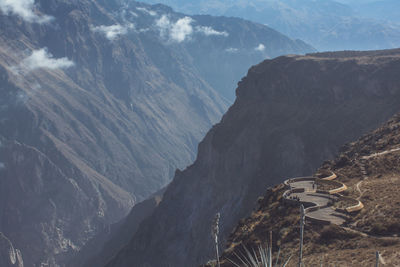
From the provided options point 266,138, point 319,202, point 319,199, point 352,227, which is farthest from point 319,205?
point 266,138

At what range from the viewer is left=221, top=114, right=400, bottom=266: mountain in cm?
3016

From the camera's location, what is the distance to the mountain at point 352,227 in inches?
1187

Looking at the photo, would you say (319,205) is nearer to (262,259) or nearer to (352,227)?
(352,227)

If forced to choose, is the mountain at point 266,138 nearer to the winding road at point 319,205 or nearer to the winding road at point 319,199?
the winding road at point 319,199

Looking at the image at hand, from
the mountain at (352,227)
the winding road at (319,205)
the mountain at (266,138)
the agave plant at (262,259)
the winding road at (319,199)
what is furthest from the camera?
the mountain at (266,138)

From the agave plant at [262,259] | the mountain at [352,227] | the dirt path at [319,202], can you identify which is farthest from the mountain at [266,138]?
the agave plant at [262,259]

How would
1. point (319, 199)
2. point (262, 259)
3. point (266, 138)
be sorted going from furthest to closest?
point (266, 138) → point (319, 199) → point (262, 259)

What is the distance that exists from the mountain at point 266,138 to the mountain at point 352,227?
1857 inches

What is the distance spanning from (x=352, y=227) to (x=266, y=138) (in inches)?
3185

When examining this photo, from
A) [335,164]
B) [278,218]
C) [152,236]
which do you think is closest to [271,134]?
[152,236]

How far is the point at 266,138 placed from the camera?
115 metres

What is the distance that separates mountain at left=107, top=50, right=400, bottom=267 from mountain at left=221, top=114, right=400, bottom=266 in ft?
155

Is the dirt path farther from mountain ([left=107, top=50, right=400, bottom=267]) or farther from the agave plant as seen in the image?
mountain ([left=107, top=50, right=400, bottom=267])

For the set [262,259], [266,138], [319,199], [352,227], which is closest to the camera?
[262,259]
